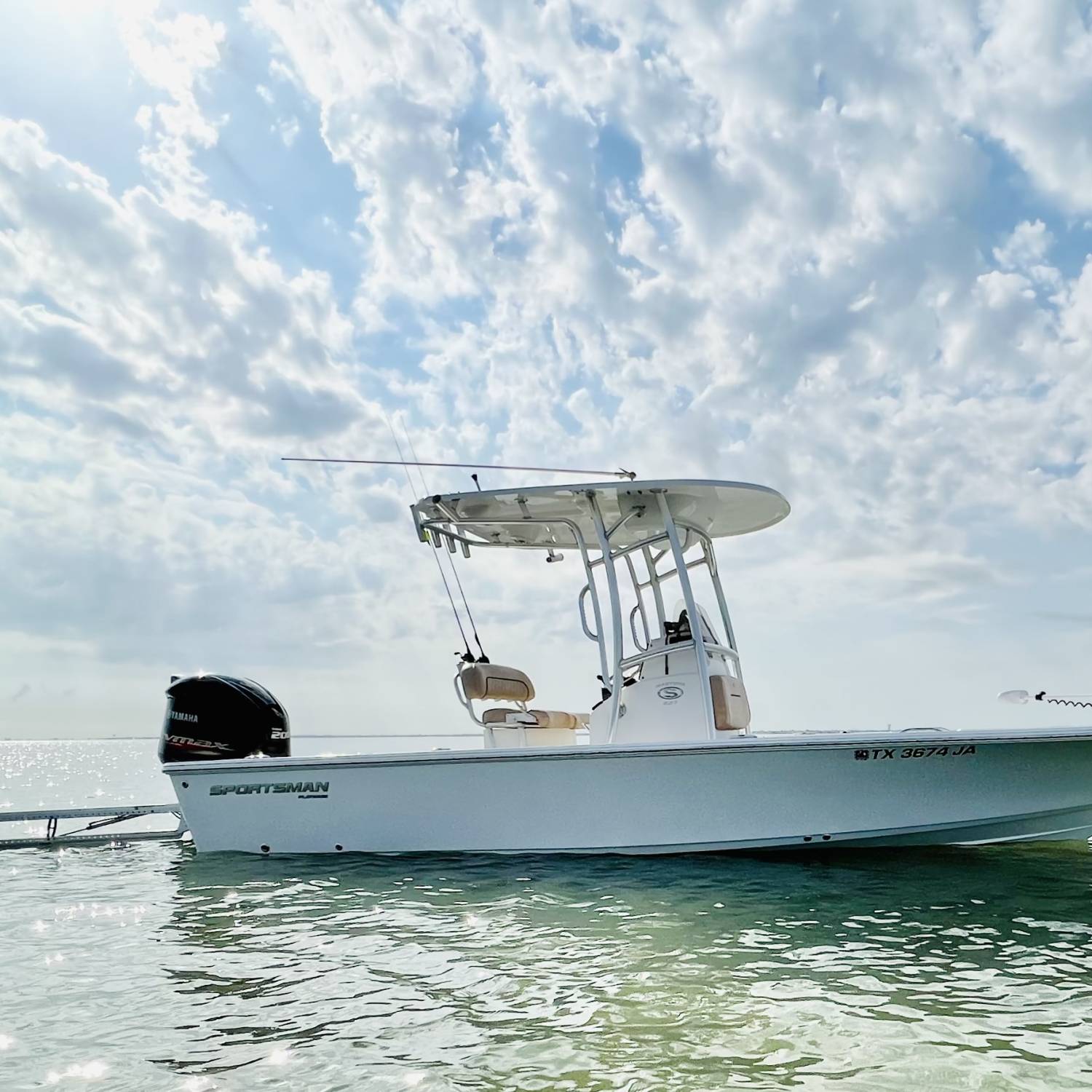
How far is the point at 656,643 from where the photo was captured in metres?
8.30

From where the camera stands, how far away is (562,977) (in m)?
4.45

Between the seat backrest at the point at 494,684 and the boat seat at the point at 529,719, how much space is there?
0.21 meters

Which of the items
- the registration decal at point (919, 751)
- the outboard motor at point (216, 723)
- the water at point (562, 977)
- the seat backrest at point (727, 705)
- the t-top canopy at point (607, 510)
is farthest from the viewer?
the outboard motor at point (216, 723)

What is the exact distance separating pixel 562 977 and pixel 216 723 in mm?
5071

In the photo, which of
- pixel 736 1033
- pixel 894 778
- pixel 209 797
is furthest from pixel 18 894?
pixel 894 778

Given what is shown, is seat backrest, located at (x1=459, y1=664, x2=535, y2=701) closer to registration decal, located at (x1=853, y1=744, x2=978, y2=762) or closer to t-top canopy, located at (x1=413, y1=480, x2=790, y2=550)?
t-top canopy, located at (x1=413, y1=480, x2=790, y2=550)

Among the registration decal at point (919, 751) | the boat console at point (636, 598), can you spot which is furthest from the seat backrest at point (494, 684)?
the registration decal at point (919, 751)

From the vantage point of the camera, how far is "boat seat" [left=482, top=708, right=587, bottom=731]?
866 centimetres

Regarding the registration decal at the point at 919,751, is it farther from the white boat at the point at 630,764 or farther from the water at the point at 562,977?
the water at the point at 562,977

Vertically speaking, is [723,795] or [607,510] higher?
[607,510]

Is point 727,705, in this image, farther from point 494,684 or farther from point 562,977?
point 562,977

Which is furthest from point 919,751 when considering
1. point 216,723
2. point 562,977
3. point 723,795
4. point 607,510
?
point 216,723

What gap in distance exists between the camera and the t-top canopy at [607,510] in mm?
8141

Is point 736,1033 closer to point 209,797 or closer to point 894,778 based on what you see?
point 894,778
